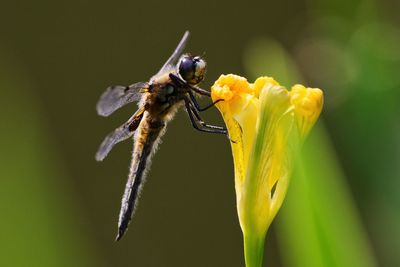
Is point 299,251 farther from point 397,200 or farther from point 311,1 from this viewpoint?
point 311,1

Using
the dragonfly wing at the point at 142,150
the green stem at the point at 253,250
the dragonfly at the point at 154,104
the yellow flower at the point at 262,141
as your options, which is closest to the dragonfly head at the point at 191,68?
the dragonfly at the point at 154,104

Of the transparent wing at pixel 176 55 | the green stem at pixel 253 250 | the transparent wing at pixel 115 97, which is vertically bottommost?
the green stem at pixel 253 250

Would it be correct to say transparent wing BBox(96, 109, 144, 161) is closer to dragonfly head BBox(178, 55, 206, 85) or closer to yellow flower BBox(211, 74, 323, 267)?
dragonfly head BBox(178, 55, 206, 85)

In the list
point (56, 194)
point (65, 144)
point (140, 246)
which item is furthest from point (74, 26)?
point (56, 194)

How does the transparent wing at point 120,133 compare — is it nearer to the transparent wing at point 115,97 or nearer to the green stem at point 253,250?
the transparent wing at point 115,97

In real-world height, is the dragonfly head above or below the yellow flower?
above

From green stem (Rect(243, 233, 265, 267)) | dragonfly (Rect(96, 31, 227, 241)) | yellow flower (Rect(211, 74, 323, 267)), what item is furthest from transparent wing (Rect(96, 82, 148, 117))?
green stem (Rect(243, 233, 265, 267))

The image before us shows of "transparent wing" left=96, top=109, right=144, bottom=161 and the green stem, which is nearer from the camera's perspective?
the green stem
